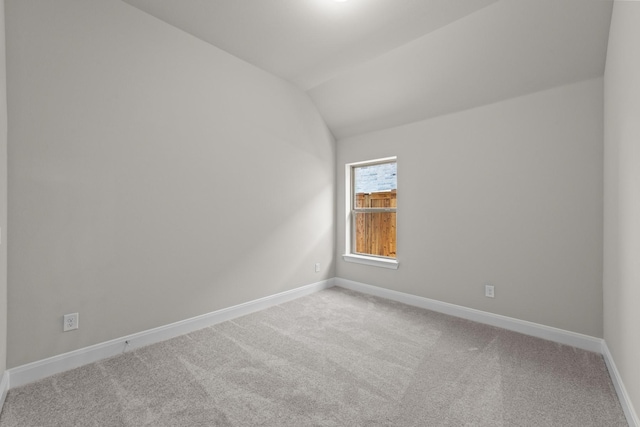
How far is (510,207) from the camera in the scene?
8.64 feet

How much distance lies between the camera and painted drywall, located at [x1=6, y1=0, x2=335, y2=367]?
1.80 m

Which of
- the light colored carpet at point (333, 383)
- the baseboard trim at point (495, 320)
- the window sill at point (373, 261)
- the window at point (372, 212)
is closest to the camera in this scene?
the light colored carpet at point (333, 383)

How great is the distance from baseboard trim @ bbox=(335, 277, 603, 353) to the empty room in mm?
18

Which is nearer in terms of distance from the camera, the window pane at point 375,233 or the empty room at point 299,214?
the empty room at point 299,214

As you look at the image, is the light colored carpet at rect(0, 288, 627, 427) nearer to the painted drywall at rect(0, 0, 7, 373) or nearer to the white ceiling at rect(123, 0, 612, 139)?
the painted drywall at rect(0, 0, 7, 373)

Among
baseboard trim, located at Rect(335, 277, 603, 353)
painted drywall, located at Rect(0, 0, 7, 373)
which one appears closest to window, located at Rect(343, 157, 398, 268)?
baseboard trim, located at Rect(335, 277, 603, 353)

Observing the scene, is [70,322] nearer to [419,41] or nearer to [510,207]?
[419,41]

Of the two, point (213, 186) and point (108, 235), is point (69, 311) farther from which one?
point (213, 186)

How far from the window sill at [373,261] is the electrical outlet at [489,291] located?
0.96 m

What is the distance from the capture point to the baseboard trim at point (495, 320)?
2.26 metres

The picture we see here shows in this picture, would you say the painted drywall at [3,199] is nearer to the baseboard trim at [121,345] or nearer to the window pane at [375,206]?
the baseboard trim at [121,345]

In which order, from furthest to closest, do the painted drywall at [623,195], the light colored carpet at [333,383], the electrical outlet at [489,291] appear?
the electrical outlet at [489,291] → the light colored carpet at [333,383] → the painted drywall at [623,195]

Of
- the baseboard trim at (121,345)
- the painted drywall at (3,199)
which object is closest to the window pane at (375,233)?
the baseboard trim at (121,345)

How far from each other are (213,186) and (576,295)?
3.28 metres
